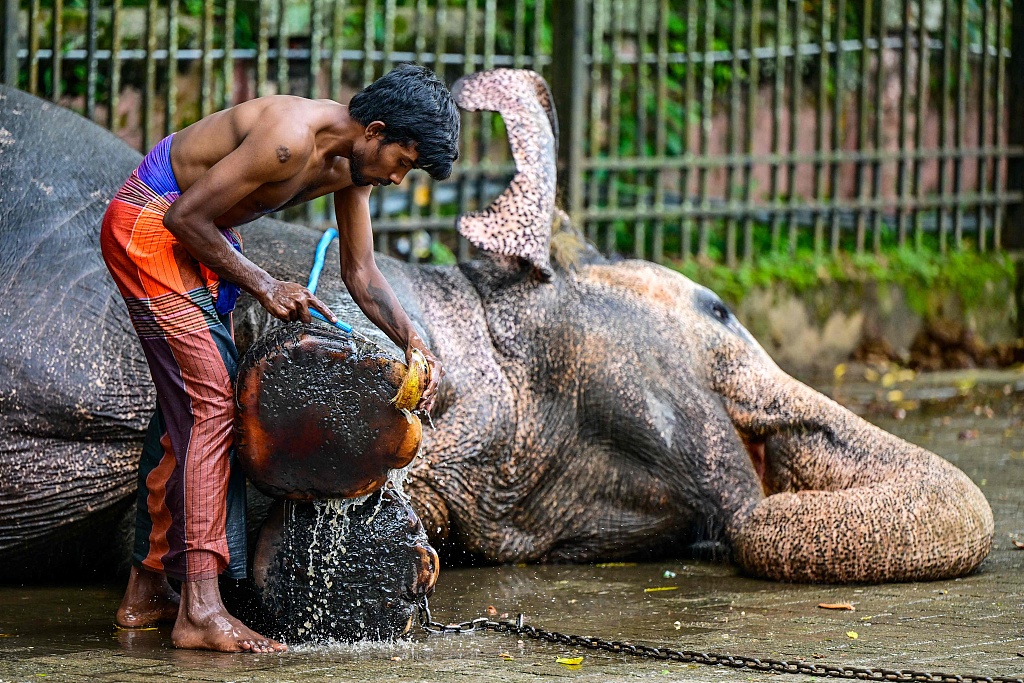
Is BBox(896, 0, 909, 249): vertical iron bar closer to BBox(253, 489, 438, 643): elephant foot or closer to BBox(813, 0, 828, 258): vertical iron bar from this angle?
BBox(813, 0, 828, 258): vertical iron bar

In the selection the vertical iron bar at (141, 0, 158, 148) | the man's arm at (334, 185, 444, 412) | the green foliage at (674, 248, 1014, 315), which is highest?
the vertical iron bar at (141, 0, 158, 148)

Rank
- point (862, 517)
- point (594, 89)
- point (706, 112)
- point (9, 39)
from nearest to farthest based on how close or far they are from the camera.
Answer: point (862, 517) → point (9, 39) → point (594, 89) → point (706, 112)

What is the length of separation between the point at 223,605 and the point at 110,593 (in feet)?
2.33

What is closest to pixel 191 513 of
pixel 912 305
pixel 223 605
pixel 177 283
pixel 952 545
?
pixel 223 605

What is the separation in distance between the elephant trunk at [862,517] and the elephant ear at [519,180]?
40.1 inches

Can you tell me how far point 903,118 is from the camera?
9.43 meters

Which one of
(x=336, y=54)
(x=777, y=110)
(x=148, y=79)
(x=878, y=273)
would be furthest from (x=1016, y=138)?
(x=148, y=79)

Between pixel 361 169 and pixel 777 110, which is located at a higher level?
pixel 777 110

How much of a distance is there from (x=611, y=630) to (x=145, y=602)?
1.13m

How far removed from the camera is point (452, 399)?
14.5 feet

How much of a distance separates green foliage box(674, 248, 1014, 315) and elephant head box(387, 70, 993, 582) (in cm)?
355

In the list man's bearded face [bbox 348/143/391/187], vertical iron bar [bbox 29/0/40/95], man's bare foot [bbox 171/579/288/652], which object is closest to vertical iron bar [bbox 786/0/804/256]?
vertical iron bar [bbox 29/0/40/95]

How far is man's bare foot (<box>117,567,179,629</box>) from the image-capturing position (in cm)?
364

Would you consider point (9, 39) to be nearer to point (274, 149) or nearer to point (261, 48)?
point (261, 48)
